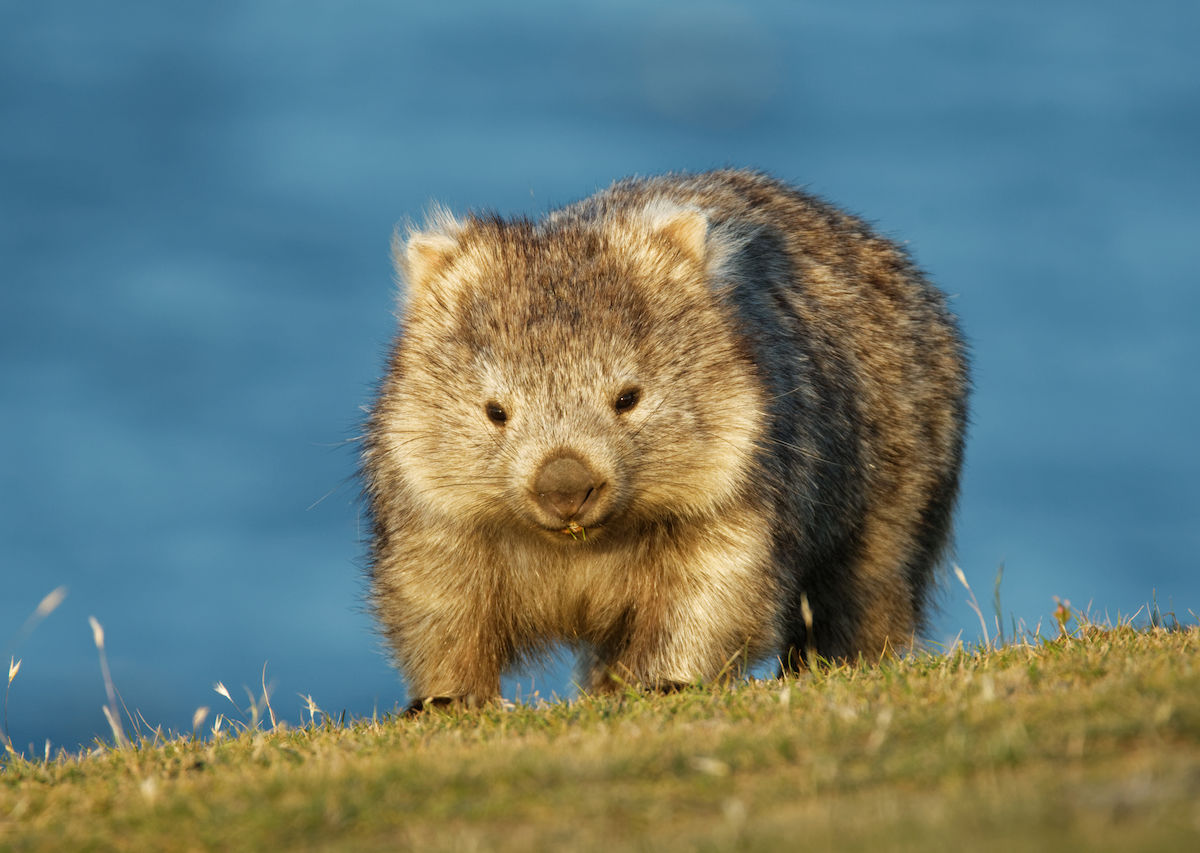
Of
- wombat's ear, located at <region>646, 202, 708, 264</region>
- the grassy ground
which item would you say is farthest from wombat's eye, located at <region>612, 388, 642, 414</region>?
the grassy ground

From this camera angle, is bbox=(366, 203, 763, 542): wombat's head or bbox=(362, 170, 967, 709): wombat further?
bbox=(362, 170, 967, 709): wombat

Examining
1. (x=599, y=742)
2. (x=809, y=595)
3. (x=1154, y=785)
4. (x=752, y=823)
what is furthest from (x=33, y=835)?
(x=809, y=595)

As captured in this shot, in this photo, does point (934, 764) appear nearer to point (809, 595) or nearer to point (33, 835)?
point (33, 835)

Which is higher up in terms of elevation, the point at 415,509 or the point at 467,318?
the point at 467,318

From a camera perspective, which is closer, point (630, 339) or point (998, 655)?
point (998, 655)

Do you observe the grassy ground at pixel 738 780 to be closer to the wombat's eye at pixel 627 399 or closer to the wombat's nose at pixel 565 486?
the wombat's nose at pixel 565 486

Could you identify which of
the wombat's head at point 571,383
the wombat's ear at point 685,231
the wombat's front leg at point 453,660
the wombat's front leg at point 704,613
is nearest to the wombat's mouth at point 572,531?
the wombat's head at point 571,383

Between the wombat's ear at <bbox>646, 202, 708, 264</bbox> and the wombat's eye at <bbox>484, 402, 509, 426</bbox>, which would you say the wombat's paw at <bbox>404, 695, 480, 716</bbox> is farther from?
the wombat's ear at <bbox>646, 202, 708, 264</bbox>
